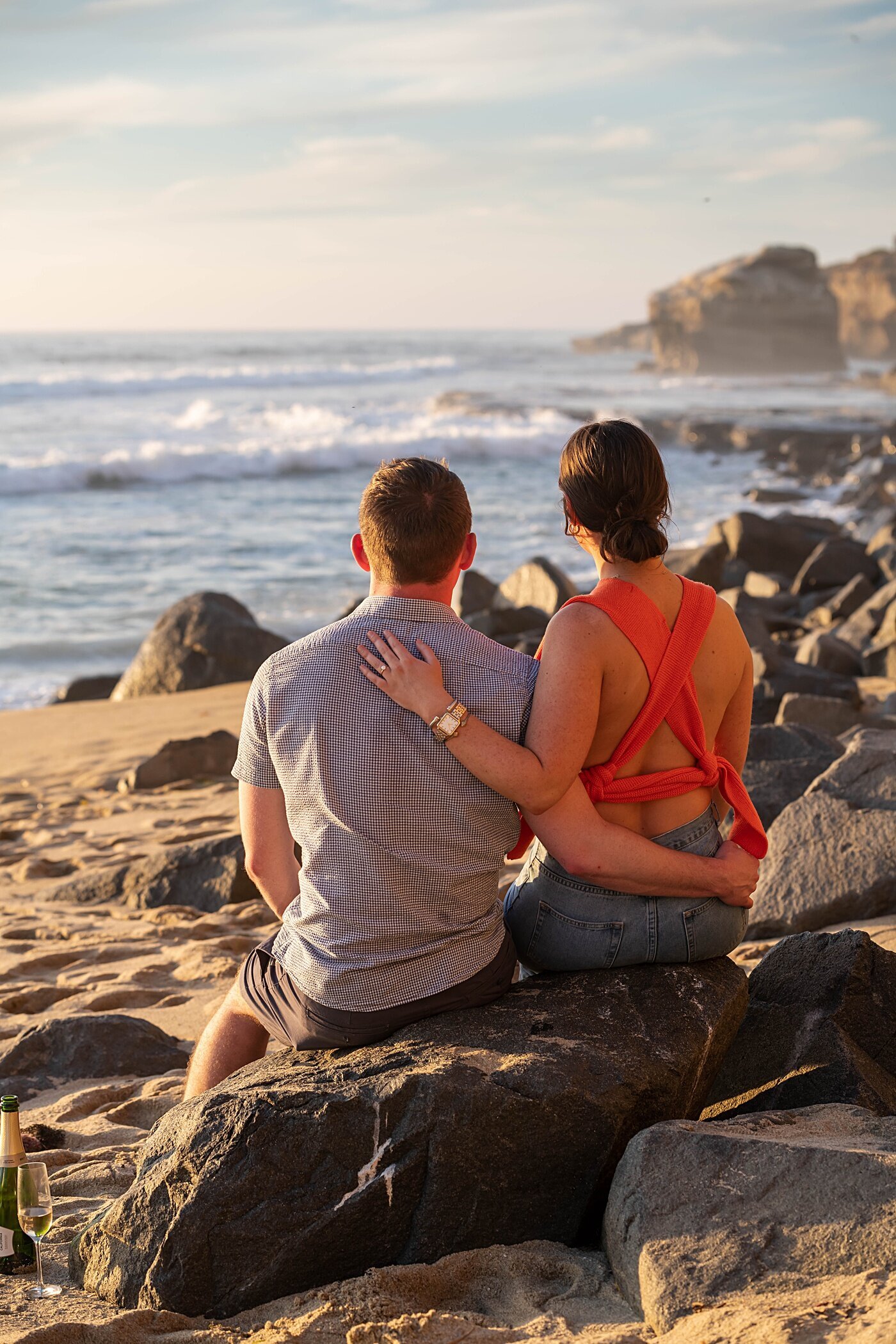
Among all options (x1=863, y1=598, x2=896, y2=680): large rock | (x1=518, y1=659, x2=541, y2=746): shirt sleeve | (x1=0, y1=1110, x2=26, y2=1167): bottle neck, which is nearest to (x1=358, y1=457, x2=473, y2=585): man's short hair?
(x1=518, y1=659, x2=541, y2=746): shirt sleeve

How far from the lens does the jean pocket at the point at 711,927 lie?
9.28ft

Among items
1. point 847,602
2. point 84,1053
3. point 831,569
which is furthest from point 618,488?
point 831,569

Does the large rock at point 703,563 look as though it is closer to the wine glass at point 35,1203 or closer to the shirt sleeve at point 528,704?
the shirt sleeve at point 528,704

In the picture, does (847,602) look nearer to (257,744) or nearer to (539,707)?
(539,707)

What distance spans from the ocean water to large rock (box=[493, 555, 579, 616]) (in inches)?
86.9

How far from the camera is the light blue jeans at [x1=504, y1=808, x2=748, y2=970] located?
279 cm

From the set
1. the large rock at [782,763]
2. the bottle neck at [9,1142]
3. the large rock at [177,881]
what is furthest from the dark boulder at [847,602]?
the bottle neck at [9,1142]

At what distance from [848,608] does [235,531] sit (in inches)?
382

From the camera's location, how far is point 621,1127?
8.20 ft

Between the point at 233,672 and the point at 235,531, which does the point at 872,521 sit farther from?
the point at 233,672

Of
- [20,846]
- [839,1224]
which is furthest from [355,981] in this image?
[20,846]

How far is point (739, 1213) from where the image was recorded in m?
2.22

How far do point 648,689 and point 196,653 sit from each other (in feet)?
25.2

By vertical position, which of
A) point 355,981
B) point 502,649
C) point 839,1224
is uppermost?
point 502,649
